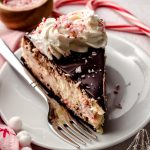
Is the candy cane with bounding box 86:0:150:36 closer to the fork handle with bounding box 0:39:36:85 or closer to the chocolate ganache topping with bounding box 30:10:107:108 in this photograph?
the chocolate ganache topping with bounding box 30:10:107:108

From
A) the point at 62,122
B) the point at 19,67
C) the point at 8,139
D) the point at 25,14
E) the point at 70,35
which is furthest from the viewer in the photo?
the point at 25,14

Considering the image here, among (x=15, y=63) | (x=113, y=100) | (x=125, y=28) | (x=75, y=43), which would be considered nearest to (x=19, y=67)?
(x=15, y=63)

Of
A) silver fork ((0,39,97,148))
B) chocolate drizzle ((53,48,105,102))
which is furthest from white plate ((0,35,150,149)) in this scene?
chocolate drizzle ((53,48,105,102))

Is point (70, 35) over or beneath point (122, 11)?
over

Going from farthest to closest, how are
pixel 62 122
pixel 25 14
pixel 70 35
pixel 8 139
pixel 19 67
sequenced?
pixel 25 14
pixel 19 67
pixel 70 35
pixel 62 122
pixel 8 139

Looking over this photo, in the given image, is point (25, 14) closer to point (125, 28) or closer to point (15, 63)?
point (15, 63)

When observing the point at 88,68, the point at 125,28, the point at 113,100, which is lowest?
the point at 125,28
